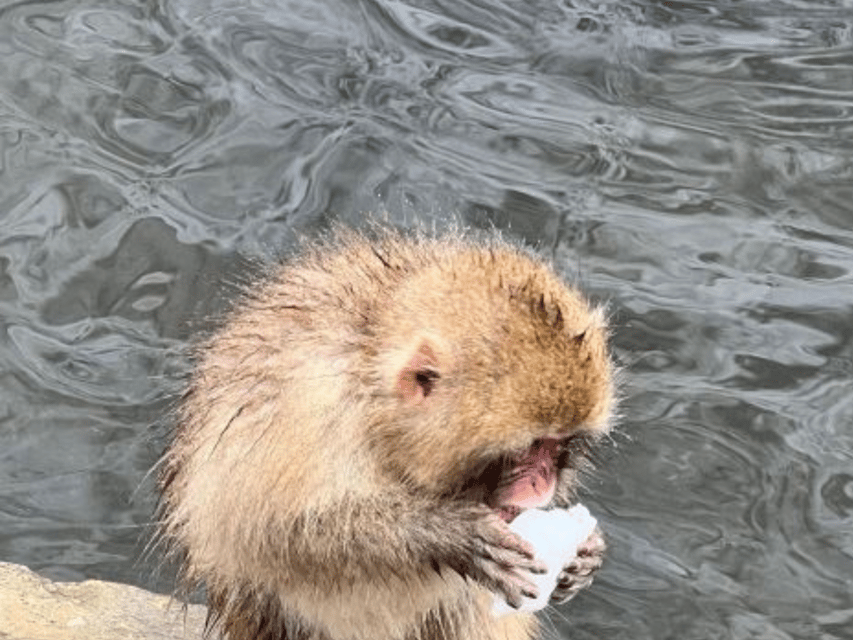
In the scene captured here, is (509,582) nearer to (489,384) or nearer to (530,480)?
(530,480)

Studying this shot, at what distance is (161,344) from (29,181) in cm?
107

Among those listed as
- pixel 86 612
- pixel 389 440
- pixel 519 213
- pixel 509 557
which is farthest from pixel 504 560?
pixel 519 213

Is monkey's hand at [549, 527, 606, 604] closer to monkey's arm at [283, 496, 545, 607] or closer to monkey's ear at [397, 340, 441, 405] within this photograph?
monkey's arm at [283, 496, 545, 607]

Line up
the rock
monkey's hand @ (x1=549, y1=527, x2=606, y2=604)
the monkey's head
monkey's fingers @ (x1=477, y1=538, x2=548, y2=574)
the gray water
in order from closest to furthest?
the monkey's head < monkey's fingers @ (x1=477, y1=538, x2=548, y2=574) < monkey's hand @ (x1=549, y1=527, x2=606, y2=604) < the rock < the gray water

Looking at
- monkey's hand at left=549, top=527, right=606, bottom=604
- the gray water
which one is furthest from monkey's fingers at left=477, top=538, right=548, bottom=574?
the gray water

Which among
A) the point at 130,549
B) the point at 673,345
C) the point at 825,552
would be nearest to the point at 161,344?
the point at 130,549

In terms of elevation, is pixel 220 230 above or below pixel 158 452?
above

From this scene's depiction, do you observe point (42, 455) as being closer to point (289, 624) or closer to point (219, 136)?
point (219, 136)

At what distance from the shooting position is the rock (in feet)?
21.6

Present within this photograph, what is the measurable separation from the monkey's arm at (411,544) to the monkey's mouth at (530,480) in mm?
62

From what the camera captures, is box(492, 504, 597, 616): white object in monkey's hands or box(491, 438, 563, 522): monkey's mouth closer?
box(491, 438, 563, 522): monkey's mouth

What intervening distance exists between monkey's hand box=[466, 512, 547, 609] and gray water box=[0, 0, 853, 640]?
90.6 inches

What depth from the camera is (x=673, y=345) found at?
8.59 m

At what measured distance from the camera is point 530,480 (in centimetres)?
548
